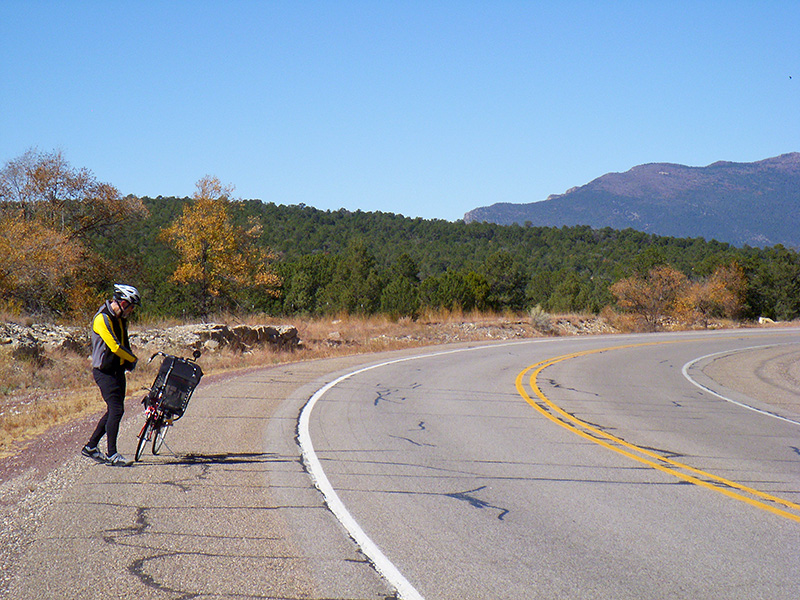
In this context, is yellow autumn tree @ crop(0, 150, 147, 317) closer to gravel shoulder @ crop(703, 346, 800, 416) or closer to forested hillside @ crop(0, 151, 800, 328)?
forested hillside @ crop(0, 151, 800, 328)

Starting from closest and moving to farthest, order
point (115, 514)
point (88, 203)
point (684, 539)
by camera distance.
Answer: point (684, 539) → point (115, 514) → point (88, 203)

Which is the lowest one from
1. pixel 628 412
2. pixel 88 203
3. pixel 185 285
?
pixel 628 412

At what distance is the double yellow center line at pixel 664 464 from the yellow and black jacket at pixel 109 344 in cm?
591

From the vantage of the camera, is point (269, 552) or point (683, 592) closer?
point (683, 592)

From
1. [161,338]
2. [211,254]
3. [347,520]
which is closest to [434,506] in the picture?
[347,520]

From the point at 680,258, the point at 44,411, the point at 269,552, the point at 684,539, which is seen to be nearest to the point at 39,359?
the point at 44,411

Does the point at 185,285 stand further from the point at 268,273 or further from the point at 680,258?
the point at 680,258

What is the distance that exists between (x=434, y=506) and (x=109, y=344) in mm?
3659

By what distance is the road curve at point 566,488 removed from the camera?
440 centimetres

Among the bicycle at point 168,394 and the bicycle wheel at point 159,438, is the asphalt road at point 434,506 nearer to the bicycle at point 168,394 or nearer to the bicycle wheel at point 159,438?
the bicycle wheel at point 159,438

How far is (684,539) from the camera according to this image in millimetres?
5090

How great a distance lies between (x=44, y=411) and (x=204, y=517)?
744 cm

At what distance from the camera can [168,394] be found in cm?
718

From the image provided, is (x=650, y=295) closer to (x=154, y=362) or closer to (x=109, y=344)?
(x=154, y=362)
